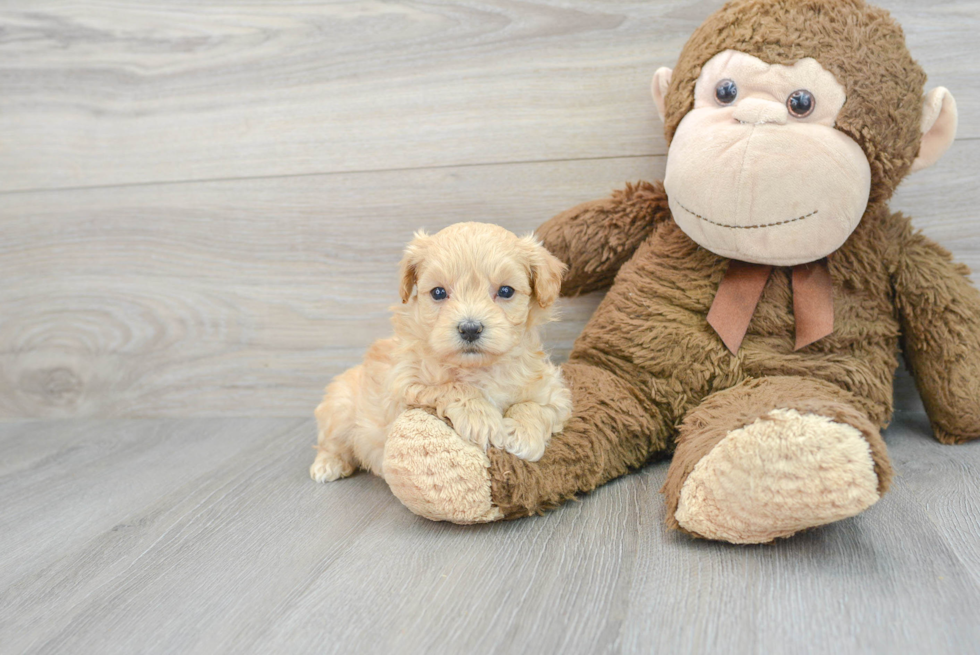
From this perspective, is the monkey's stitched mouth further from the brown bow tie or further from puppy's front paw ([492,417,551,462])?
puppy's front paw ([492,417,551,462])

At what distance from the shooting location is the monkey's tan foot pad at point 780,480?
0.90 m

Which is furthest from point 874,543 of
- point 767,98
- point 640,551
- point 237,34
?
point 237,34

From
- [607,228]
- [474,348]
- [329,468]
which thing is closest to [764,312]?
[607,228]

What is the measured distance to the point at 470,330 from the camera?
1.06 meters

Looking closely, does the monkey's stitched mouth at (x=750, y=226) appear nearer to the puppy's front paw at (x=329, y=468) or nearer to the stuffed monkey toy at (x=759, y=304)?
the stuffed monkey toy at (x=759, y=304)

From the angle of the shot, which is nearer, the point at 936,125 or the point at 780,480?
the point at 780,480

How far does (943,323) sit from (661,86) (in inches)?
27.5

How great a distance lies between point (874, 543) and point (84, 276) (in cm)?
186

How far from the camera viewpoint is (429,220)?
5.43 feet

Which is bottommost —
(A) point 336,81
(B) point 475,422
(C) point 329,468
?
(C) point 329,468

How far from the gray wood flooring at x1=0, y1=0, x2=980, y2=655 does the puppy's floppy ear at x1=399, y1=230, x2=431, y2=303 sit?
379mm

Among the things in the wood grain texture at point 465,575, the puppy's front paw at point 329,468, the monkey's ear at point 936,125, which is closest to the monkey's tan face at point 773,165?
the monkey's ear at point 936,125

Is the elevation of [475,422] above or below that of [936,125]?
below

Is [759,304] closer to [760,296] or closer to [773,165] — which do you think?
[760,296]
